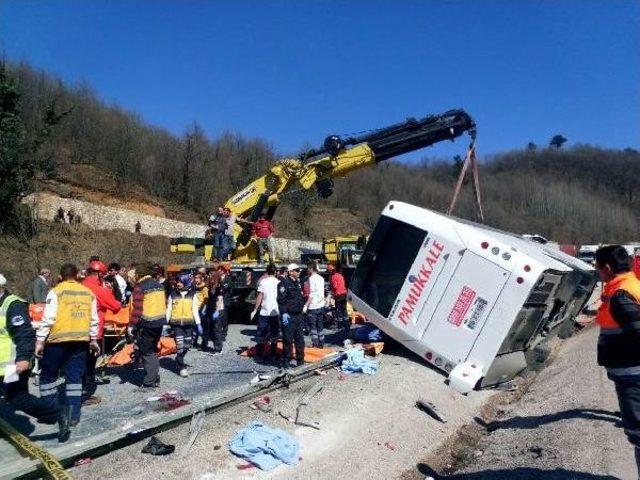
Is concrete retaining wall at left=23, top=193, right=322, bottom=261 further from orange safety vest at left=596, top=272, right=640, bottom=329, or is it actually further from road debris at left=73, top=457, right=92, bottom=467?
orange safety vest at left=596, top=272, right=640, bottom=329

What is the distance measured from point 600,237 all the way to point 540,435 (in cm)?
8084

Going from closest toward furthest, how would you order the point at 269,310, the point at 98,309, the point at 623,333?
the point at 623,333 → the point at 98,309 → the point at 269,310

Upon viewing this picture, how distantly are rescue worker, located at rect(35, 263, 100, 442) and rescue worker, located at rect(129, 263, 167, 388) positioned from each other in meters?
1.57

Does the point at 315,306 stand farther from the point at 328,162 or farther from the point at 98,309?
the point at 328,162

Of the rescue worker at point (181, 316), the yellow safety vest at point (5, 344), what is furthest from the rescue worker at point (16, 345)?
the rescue worker at point (181, 316)

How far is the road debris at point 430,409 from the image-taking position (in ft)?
25.7

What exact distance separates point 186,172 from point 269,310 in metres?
25.9

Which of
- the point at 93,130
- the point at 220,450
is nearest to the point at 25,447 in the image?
the point at 220,450

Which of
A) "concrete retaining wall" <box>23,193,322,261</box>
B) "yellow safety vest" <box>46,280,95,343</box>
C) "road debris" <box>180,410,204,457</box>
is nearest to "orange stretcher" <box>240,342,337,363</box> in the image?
"road debris" <box>180,410,204,457</box>

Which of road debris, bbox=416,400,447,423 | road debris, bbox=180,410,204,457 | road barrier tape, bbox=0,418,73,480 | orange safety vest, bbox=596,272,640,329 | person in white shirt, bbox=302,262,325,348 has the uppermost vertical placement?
orange safety vest, bbox=596,272,640,329

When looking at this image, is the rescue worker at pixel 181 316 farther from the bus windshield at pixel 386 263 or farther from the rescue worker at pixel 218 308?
the bus windshield at pixel 386 263

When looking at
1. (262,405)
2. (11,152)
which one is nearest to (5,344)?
(262,405)

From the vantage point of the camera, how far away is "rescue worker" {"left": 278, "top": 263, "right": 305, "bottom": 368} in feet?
30.5

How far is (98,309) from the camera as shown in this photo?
7758 mm
